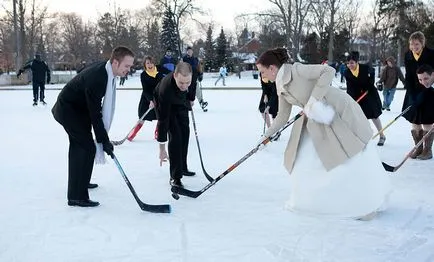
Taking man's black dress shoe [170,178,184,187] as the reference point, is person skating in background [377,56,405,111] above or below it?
above

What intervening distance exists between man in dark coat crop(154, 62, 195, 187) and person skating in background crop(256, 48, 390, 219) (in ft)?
3.38

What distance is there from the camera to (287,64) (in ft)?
13.9

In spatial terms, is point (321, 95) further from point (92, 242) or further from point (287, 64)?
point (92, 242)

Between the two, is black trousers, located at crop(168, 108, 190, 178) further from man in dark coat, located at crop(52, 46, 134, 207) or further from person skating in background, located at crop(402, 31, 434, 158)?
person skating in background, located at crop(402, 31, 434, 158)

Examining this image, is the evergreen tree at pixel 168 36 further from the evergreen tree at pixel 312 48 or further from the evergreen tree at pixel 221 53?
the evergreen tree at pixel 312 48

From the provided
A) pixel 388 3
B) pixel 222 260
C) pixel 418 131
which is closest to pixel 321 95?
pixel 222 260

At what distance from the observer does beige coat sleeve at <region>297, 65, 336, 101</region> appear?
403 centimetres

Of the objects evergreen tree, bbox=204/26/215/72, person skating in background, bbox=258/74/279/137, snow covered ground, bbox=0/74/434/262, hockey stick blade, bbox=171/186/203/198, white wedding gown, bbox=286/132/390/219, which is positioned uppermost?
evergreen tree, bbox=204/26/215/72

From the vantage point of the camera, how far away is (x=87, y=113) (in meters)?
4.66

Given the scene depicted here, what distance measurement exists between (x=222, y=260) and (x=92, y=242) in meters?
1.07

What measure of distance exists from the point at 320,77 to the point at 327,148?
583 mm

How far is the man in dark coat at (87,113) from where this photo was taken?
173 inches

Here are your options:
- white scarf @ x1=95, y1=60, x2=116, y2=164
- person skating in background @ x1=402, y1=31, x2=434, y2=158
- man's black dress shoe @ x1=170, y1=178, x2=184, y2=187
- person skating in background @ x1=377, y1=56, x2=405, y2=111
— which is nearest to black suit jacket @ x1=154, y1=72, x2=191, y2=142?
man's black dress shoe @ x1=170, y1=178, x2=184, y2=187

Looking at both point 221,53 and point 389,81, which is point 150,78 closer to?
point 389,81
